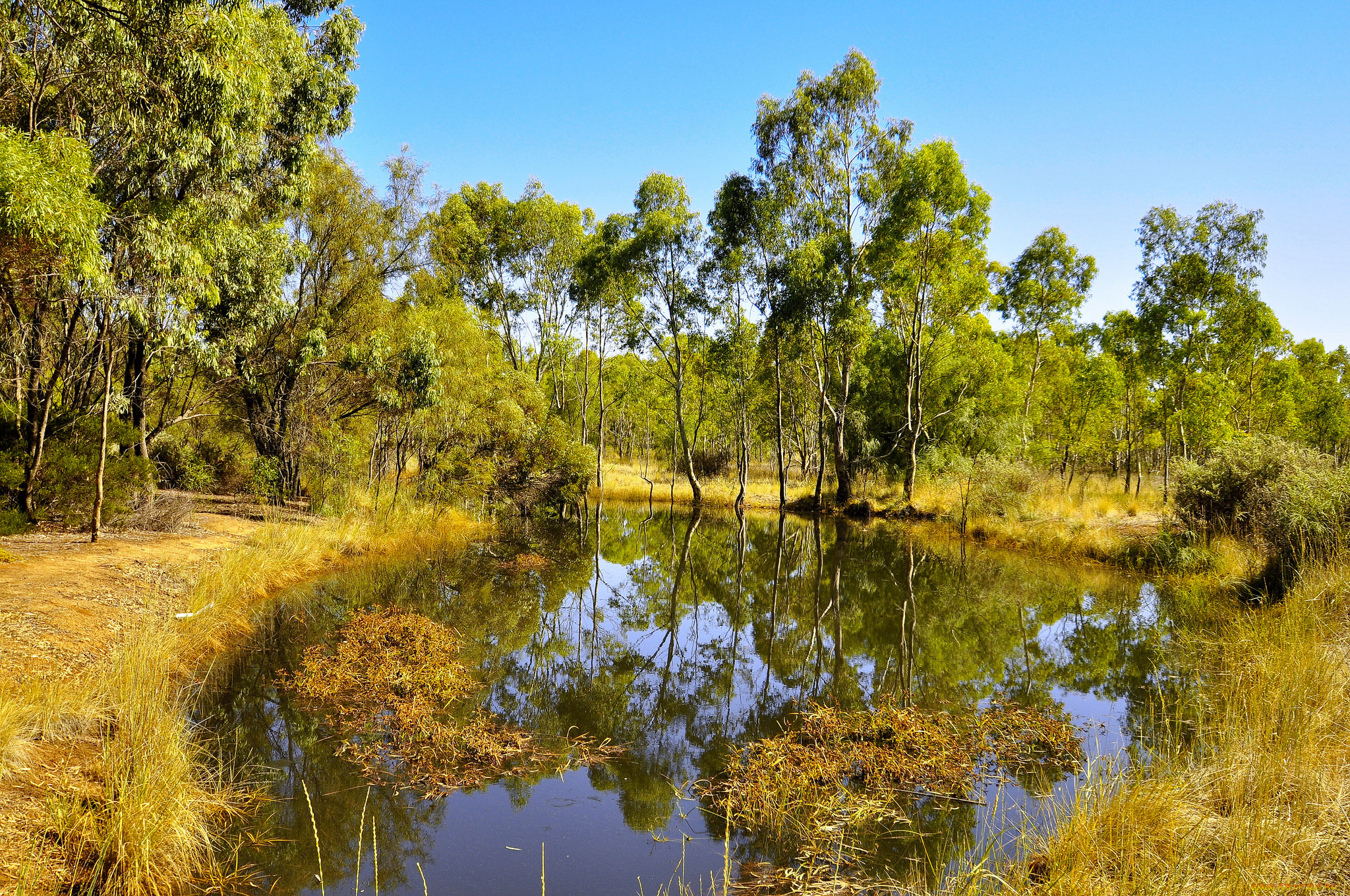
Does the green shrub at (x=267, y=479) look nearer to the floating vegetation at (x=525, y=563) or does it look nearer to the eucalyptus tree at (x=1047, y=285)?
the floating vegetation at (x=525, y=563)

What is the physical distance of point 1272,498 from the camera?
12.4 metres

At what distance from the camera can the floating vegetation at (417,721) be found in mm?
6254

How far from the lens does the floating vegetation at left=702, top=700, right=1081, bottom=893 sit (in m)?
4.88

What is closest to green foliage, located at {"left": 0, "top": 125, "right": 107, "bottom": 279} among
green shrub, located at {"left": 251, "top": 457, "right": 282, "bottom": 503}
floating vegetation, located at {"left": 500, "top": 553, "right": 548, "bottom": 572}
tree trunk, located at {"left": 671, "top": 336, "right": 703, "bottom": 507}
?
floating vegetation, located at {"left": 500, "top": 553, "right": 548, "bottom": 572}

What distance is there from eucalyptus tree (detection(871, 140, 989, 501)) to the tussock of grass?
21.8 metres

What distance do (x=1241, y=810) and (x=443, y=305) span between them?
24.5 meters

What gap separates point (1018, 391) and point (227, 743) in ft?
106

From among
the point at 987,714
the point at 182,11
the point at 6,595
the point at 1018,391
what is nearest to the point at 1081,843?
the point at 987,714

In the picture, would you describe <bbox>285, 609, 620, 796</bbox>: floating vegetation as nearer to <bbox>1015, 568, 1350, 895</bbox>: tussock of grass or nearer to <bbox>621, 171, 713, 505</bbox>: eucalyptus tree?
<bbox>1015, 568, 1350, 895</bbox>: tussock of grass

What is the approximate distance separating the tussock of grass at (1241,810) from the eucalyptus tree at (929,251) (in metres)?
21.8

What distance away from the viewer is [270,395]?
20.1 m

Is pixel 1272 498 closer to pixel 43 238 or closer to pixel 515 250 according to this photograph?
pixel 43 238

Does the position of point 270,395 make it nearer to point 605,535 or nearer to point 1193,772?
point 605,535

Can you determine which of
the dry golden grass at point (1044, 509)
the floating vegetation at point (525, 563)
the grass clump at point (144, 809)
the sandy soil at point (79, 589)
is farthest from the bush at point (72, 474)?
the dry golden grass at point (1044, 509)
